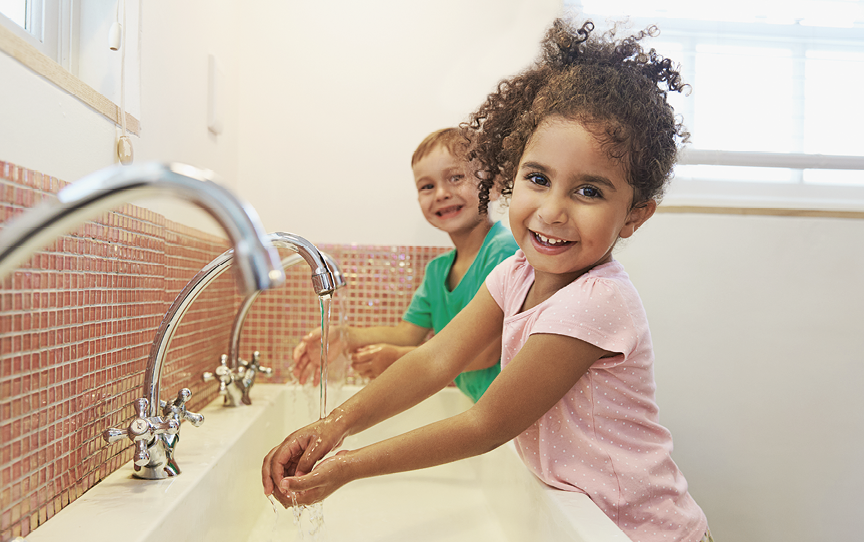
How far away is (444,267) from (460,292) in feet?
0.39

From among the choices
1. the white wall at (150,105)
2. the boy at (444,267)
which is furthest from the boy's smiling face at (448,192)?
the white wall at (150,105)

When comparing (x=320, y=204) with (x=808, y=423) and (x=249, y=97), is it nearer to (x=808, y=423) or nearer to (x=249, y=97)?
(x=249, y=97)

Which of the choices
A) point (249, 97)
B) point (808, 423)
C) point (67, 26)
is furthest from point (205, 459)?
point (808, 423)

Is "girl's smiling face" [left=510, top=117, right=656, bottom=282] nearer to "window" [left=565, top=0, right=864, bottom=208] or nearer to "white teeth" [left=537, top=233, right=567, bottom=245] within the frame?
"white teeth" [left=537, top=233, right=567, bottom=245]

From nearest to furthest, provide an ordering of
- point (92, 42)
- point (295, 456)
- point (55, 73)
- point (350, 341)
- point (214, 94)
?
point (55, 73)
point (295, 456)
point (92, 42)
point (214, 94)
point (350, 341)

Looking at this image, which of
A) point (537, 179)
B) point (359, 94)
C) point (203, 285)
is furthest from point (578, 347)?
point (359, 94)

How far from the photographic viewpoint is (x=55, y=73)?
62cm

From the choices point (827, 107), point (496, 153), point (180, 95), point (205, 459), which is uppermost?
point (827, 107)

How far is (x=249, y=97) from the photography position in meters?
1.60

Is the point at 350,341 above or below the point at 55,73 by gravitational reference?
below

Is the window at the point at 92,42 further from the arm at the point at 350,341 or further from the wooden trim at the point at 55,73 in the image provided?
the arm at the point at 350,341

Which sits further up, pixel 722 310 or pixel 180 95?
pixel 180 95

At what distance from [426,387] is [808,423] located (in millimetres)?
1201

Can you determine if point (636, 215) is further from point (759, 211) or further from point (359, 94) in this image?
point (359, 94)
